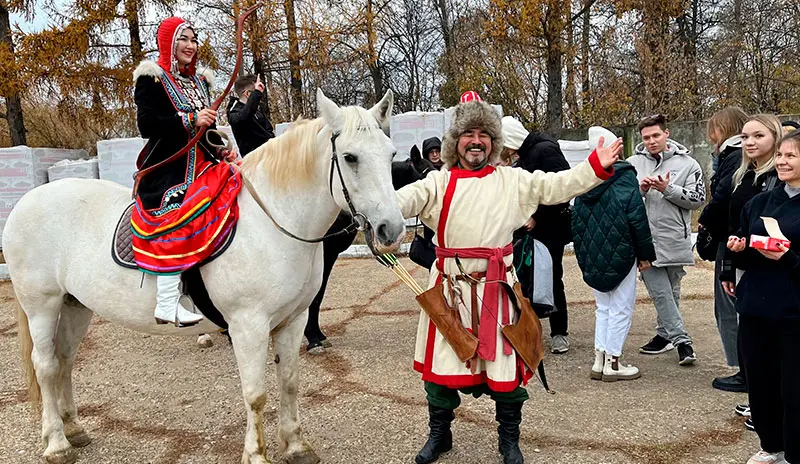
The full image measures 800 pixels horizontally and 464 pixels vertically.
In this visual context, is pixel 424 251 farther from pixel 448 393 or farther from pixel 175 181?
pixel 175 181

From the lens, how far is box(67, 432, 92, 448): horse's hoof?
334cm

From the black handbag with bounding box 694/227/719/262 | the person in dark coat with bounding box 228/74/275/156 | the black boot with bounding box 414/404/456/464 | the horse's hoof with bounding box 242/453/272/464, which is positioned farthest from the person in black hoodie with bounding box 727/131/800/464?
the person in dark coat with bounding box 228/74/275/156

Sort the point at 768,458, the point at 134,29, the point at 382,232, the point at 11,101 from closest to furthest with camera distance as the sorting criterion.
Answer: the point at 382,232, the point at 768,458, the point at 134,29, the point at 11,101

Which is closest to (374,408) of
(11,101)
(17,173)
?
(17,173)

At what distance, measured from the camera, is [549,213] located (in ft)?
14.3

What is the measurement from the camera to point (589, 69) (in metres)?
16.1

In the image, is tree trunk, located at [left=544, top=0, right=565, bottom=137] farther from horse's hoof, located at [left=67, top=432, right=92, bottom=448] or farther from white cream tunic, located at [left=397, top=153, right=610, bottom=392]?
horse's hoof, located at [left=67, top=432, right=92, bottom=448]

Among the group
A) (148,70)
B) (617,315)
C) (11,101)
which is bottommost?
(617,315)

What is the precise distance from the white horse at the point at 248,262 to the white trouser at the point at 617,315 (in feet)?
7.30

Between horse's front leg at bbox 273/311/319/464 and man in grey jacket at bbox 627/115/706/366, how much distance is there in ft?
8.92

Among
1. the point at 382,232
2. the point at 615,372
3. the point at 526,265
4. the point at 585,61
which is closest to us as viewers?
the point at 382,232

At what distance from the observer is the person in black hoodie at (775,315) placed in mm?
2418

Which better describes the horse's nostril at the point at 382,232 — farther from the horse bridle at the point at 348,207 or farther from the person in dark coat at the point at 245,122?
the person in dark coat at the point at 245,122

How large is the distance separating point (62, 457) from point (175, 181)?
1.70 m
